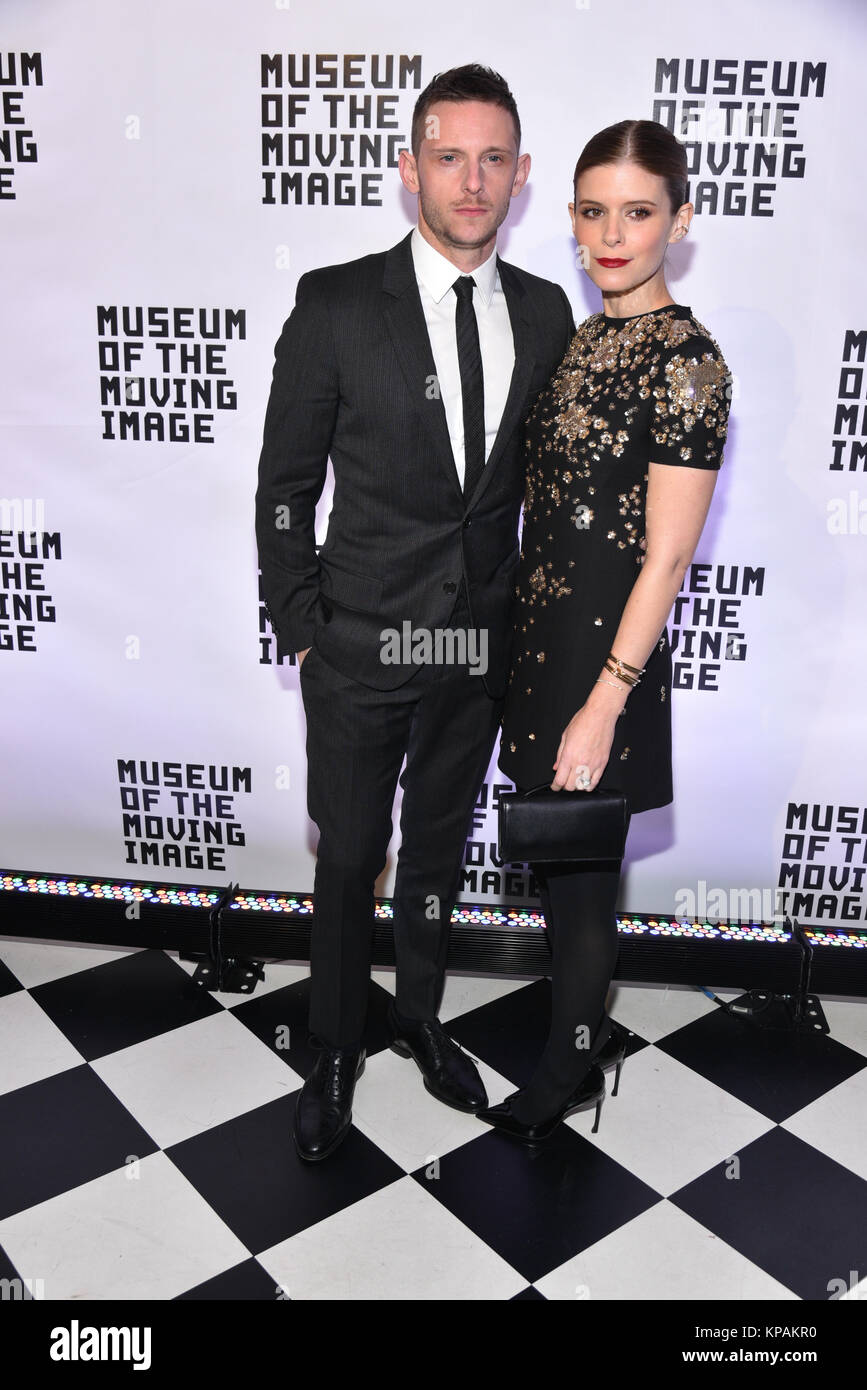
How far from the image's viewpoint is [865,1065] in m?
2.23

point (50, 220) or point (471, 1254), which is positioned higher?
point (50, 220)

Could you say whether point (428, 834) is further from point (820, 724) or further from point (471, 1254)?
point (820, 724)

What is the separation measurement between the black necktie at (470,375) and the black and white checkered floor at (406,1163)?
1211 mm

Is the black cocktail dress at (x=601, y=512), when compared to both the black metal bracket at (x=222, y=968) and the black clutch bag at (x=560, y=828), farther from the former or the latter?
the black metal bracket at (x=222, y=968)

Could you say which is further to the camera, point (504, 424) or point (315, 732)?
point (315, 732)

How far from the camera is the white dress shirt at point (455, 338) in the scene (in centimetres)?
172

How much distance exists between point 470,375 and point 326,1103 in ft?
4.22

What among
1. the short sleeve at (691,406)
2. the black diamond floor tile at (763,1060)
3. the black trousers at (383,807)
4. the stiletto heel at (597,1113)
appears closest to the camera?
the short sleeve at (691,406)

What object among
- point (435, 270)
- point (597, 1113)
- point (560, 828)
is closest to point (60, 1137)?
point (597, 1113)

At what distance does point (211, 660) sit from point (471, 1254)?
1351mm

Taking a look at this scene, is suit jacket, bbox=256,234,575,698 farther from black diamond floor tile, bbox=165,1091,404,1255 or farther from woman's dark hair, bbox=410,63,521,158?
black diamond floor tile, bbox=165,1091,404,1255

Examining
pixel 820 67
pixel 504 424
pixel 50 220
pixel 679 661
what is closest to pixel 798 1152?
pixel 679 661

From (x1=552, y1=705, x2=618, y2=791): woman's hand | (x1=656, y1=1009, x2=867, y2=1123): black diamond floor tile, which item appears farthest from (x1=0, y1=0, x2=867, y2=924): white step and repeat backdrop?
(x1=552, y1=705, x2=618, y2=791): woman's hand

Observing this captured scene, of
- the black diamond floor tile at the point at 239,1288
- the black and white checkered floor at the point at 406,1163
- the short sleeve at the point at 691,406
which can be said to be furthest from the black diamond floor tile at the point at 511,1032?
the short sleeve at the point at 691,406
